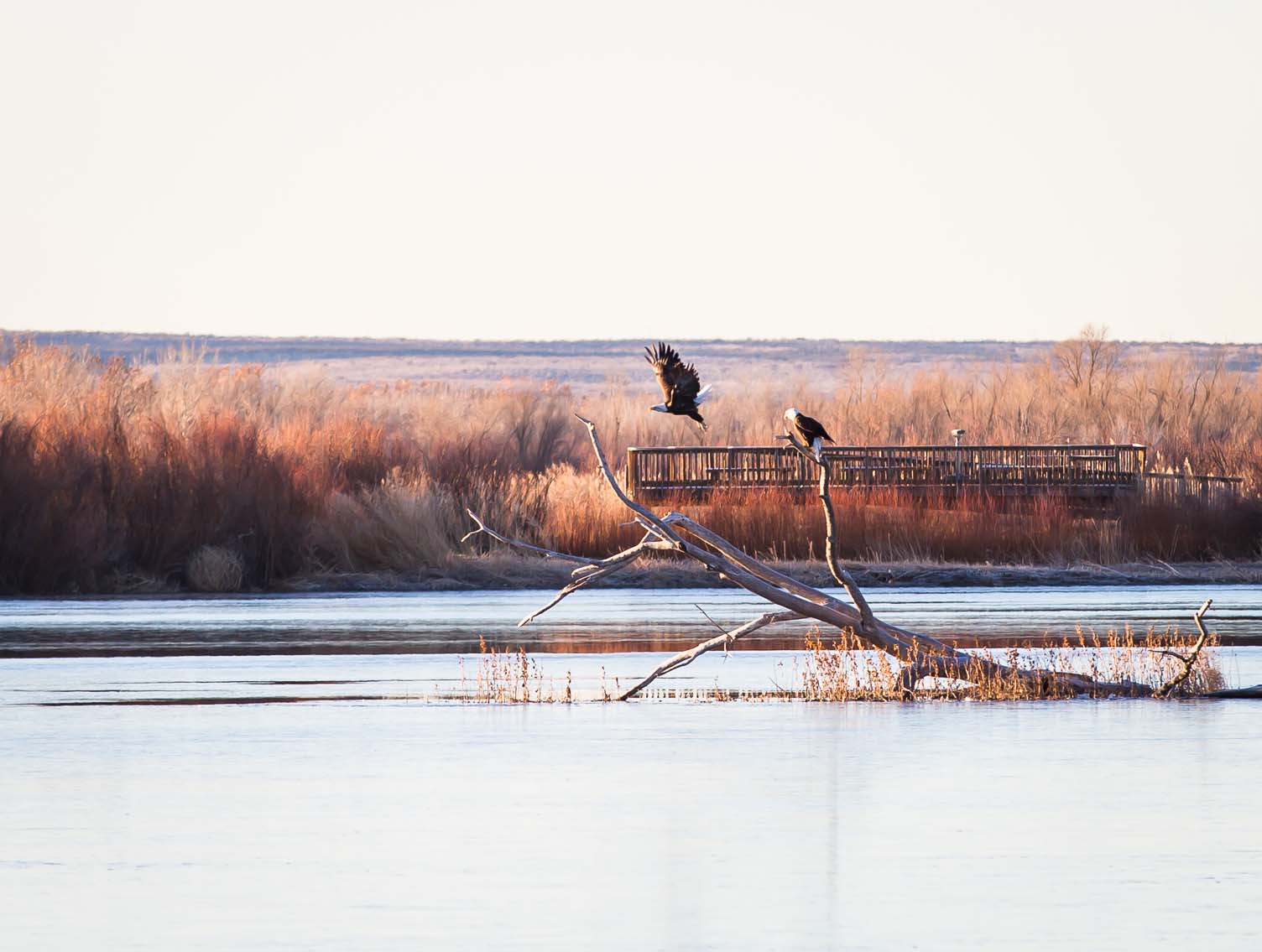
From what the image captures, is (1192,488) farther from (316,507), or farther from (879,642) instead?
(879,642)

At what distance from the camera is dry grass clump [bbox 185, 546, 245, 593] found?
27844 mm

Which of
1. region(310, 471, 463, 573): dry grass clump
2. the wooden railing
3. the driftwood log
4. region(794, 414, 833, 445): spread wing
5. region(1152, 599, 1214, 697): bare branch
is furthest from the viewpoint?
the wooden railing

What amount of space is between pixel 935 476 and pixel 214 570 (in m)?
11.2

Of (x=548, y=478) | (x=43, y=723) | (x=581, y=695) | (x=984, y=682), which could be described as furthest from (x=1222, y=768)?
(x=548, y=478)

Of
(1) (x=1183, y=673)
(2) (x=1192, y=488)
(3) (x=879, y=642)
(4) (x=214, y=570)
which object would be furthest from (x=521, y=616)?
(2) (x=1192, y=488)

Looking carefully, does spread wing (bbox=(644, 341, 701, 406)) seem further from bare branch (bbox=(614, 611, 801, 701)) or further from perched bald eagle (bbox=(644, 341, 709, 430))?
bare branch (bbox=(614, 611, 801, 701))

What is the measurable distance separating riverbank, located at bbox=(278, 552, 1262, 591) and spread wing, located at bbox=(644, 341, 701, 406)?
12.3 metres

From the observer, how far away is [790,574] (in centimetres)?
2791

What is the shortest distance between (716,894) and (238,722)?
605cm

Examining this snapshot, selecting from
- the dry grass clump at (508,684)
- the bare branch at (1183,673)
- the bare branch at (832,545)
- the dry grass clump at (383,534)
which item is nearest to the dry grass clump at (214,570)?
the dry grass clump at (383,534)

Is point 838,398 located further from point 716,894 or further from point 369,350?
point 369,350

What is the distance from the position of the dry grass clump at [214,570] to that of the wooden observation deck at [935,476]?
6.42 meters

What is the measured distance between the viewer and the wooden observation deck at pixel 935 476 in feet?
106

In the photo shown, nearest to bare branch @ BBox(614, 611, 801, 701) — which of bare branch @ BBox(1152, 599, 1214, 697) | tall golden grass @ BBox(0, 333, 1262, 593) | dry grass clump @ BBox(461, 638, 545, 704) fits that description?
dry grass clump @ BBox(461, 638, 545, 704)
